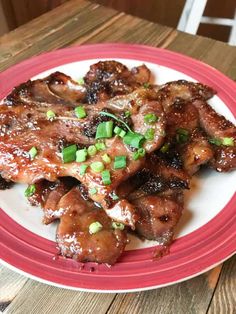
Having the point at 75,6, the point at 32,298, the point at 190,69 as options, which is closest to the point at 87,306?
the point at 32,298

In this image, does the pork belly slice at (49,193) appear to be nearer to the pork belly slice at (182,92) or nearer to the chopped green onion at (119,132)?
the chopped green onion at (119,132)

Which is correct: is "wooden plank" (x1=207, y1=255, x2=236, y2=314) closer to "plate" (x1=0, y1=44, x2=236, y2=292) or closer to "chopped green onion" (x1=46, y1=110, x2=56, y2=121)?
"plate" (x1=0, y1=44, x2=236, y2=292)

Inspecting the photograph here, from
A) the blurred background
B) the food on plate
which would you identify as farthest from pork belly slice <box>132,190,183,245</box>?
the blurred background

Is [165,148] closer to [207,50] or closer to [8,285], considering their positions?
[8,285]

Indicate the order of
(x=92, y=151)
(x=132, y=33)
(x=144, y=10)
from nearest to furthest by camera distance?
(x=92, y=151) < (x=132, y=33) < (x=144, y=10)

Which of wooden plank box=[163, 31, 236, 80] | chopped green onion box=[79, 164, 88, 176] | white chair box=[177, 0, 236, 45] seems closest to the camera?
chopped green onion box=[79, 164, 88, 176]

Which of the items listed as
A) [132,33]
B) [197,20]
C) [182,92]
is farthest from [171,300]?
[197,20]

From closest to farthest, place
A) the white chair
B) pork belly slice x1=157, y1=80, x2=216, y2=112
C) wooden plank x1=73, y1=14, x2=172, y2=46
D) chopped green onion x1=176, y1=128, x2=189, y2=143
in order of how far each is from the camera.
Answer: chopped green onion x1=176, y1=128, x2=189, y2=143 < pork belly slice x1=157, y1=80, x2=216, y2=112 < wooden plank x1=73, y1=14, x2=172, y2=46 < the white chair
